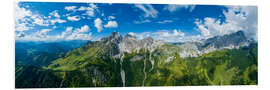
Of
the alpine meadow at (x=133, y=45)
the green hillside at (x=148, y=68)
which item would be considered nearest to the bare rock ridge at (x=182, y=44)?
the alpine meadow at (x=133, y=45)

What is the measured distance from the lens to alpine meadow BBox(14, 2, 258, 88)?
27.0 feet

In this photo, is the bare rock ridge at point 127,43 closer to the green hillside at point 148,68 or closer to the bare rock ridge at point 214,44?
the green hillside at point 148,68

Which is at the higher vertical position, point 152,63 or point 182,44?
point 182,44

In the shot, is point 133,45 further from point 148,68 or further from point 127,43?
point 148,68

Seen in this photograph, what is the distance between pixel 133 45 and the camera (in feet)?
29.4

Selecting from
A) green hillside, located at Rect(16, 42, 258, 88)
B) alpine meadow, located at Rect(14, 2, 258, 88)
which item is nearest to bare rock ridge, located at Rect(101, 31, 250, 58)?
alpine meadow, located at Rect(14, 2, 258, 88)

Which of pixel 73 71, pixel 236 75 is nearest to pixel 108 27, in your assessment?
pixel 73 71

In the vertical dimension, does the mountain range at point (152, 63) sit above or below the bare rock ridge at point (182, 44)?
below

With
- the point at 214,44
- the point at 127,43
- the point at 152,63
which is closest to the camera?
the point at 127,43

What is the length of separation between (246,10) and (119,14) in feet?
19.0

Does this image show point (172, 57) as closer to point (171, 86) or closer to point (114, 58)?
point (171, 86)

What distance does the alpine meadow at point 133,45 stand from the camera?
324 inches

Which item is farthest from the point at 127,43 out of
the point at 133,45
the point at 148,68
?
the point at 148,68

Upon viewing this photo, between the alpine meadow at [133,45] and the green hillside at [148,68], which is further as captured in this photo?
the green hillside at [148,68]
